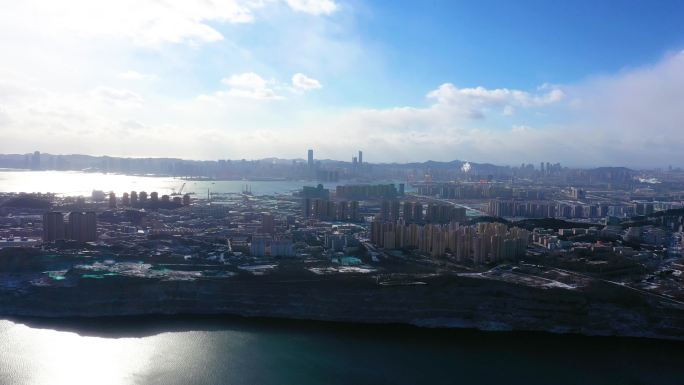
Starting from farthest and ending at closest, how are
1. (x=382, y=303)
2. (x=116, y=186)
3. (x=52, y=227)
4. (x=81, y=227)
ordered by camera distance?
(x=116, y=186), (x=81, y=227), (x=52, y=227), (x=382, y=303)

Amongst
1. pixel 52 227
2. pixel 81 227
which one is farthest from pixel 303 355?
pixel 52 227

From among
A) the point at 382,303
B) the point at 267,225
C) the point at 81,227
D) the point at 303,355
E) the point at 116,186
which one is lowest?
the point at 303,355

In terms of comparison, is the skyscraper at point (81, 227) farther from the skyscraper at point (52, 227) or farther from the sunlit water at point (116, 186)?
the sunlit water at point (116, 186)

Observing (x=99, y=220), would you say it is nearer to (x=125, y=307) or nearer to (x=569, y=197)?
(x=125, y=307)

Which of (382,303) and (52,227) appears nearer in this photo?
(382,303)

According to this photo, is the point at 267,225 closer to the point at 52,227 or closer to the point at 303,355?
the point at 52,227

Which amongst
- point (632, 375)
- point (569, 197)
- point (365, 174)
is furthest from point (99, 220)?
point (365, 174)

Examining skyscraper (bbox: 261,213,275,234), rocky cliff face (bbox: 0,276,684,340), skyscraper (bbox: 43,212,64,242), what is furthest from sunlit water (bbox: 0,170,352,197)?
rocky cliff face (bbox: 0,276,684,340)
